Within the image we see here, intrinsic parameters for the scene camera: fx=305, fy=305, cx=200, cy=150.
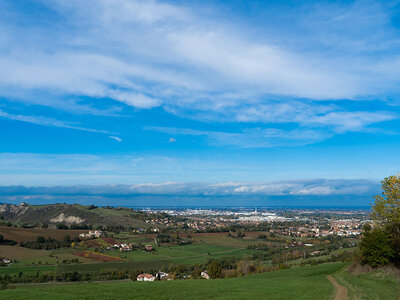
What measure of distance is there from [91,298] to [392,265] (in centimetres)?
3060

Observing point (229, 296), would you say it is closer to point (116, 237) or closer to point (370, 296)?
point (370, 296)

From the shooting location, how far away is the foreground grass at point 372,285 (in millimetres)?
22948

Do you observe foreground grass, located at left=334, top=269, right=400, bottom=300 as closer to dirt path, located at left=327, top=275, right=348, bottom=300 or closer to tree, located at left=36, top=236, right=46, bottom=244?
dirt path, located at left=327, top=275, right=348, bottom=300

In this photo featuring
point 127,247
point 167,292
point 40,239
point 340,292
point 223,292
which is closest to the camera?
point 340,292

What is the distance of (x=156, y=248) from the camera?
368 ft

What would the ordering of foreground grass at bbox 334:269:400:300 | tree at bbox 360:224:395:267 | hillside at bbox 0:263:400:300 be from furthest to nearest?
tree at bbox 360:224:395:267 < foreground grass at bbox 334:269:400:300 < hillside at bbox 0:263:400:300

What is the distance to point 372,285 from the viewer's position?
26.9m

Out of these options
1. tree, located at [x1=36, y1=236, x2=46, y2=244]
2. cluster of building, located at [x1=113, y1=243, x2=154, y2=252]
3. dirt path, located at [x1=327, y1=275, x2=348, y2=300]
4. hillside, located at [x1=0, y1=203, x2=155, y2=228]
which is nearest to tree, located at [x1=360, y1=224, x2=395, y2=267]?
dirt path, located at [x1=327, y1=275, x2=348, y2=300]

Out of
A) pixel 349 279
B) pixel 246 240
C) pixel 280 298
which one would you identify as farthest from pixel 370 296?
pixel 246 240

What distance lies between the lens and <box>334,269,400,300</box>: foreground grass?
2295cm

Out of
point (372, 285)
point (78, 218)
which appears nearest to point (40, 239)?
point (78, 218)

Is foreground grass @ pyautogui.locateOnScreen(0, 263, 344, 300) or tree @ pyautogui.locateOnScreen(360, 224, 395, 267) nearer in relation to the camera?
foreground grass @ pyautogui.locateOnScreen(0, 263, 344, 300)

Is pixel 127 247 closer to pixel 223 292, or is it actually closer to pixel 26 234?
pixel 26 234

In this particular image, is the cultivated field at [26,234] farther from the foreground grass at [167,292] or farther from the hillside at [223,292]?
the foreground grass at [167,292]
